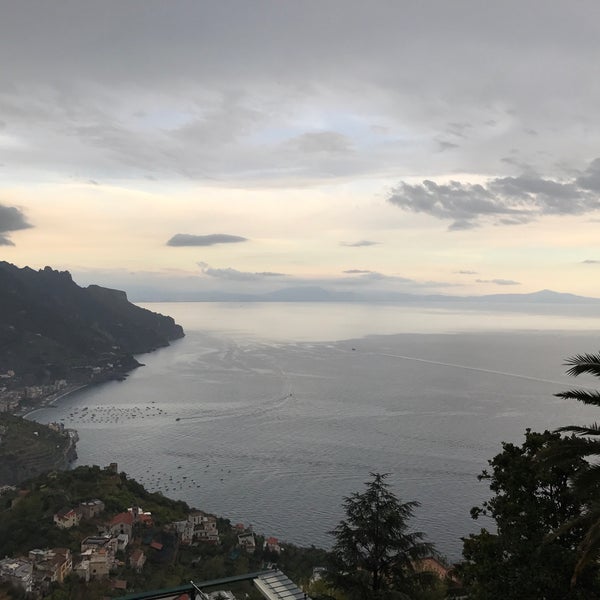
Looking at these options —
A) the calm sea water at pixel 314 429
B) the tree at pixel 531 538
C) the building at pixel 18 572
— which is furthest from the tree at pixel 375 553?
the calm sea water at pixel 314 429

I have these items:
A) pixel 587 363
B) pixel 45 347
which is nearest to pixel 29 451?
pixel 587 363

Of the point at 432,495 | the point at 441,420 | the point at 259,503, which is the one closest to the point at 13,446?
the point at 259,503

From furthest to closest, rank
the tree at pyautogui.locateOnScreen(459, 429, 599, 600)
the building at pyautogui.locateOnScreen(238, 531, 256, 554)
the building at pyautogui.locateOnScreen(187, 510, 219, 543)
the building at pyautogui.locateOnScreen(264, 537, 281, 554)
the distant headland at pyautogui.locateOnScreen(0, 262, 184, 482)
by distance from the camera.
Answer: the distant headland at pyautogui.locateOnScreen(0, 262, 184, 482), the building at pyautogui.locateOnScreen(187, 510, 219, 543), the building at pyautogui.locateOnScreen(264, 537, 281, 554), the building at pyautogui.locateOnScreen(238, 531, 256, 554), the tree at pyautogui.locateOnScreen(459, 429, 599, 600)

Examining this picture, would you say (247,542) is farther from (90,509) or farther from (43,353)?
(43,353)

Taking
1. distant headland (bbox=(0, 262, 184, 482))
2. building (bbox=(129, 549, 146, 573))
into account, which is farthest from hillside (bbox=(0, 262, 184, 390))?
building (bbox=(129, 549, 146, 573))

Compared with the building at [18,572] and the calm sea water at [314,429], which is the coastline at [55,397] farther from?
the building at [18,572]

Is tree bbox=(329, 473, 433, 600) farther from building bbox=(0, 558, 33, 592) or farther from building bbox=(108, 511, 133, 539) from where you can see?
building bbox=(108, 511, 133, 539)
